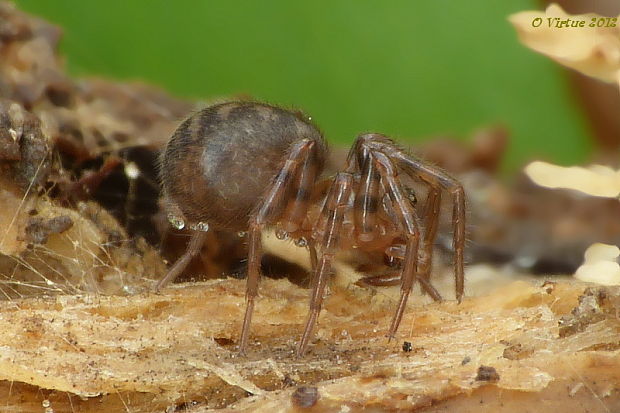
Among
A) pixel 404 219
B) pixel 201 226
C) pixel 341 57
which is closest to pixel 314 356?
pixel 404 219

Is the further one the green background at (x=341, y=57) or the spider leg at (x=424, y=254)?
the green background at (x=341, y=57)

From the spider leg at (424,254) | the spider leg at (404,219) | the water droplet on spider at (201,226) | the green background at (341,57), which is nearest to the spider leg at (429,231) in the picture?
the spider leg at (424,254)

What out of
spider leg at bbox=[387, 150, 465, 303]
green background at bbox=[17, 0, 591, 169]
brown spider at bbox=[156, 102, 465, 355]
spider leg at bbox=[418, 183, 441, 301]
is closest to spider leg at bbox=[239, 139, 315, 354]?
brown spider at bbox=[156, 102, 465, 355]

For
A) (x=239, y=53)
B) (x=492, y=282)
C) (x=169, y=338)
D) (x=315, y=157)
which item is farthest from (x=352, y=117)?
(x=169, y=338)

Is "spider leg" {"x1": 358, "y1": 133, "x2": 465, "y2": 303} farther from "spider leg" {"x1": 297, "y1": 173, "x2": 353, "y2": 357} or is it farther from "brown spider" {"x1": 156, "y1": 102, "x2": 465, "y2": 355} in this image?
"spider leg" {"x1": 297, "y1": 173, "x2": 353, "y2": 357}

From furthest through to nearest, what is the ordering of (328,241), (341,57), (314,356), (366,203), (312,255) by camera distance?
(341,57) < (312,255) < (366,203) < (328,241) < (314,356)

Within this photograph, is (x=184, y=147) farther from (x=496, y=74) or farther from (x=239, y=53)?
(x=496, y=74)

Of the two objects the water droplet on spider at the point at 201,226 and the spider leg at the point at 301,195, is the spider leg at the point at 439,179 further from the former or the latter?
the water droplet on spider at the point at 201,226

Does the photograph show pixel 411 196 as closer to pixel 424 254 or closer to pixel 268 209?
pixel 424 254
